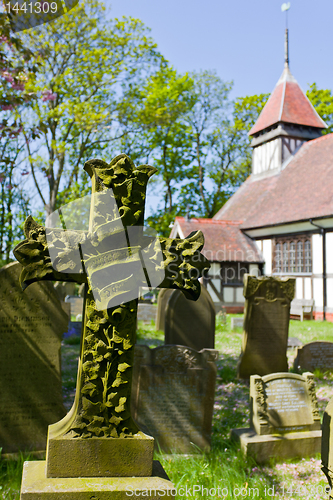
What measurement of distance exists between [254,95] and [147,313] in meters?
24.9

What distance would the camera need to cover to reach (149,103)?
1856 centimetres

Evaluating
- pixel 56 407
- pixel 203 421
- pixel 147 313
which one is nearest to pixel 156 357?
pixel 203 421

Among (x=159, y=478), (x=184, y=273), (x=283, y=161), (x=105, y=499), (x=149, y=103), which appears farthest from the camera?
(x=283, y=161)

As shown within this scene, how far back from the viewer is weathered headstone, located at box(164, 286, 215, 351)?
7590mm

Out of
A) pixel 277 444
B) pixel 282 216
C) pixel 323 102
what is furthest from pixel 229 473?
pixel 323 102

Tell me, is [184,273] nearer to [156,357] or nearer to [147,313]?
[156,357]

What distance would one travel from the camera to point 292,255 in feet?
59.5

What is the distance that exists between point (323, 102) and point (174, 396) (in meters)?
30.4

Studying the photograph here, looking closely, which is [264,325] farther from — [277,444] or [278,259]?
[278,259]

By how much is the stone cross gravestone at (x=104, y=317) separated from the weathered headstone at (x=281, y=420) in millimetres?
2717

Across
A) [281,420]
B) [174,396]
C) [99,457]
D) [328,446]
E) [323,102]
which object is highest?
[323,102]

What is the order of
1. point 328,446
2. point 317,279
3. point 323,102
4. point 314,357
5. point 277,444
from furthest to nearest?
1. point 323,102
2. point 317,279
3. point 314,357
4. point 277,444
5. point 328,446

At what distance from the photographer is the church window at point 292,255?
1742cm

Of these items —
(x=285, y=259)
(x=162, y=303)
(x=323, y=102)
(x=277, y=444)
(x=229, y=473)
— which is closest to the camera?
(x=229, y=473)
